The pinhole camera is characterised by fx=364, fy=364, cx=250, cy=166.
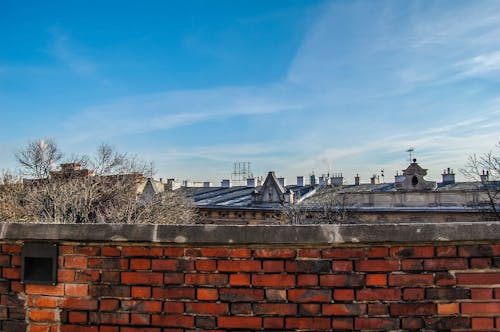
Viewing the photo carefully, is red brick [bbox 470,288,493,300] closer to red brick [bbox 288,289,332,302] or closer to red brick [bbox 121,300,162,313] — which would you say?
red brick [bbox 288,289,332,302]

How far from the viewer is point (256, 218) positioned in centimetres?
3316

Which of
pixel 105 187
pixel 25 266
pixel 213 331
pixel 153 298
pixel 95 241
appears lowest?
pixel 213 331

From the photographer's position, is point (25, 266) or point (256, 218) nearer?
point (25, 266)

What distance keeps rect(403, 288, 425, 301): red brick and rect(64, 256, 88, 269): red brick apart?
245 centimetres

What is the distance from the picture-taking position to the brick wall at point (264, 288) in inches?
104

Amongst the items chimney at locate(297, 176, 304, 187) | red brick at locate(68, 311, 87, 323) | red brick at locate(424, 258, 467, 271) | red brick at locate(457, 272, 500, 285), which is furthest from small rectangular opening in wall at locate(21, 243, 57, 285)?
chimney at locate(297, 176, 304, 187)

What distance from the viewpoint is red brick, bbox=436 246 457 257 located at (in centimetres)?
264

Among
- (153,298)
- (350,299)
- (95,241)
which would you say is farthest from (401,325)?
(95,241)

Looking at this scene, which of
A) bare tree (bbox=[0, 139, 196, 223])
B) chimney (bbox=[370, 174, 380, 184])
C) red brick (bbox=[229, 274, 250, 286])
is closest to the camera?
red brick (bbox=[229, 274, 250, 286])

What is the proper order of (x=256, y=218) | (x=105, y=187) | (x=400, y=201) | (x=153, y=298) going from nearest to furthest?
1. (x=153, y=298)
2. (x=105, y=187)
3. (x=400, y=201)
4. (x=256, y=218)

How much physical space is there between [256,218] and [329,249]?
3073cm

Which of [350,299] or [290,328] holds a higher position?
[350,299]

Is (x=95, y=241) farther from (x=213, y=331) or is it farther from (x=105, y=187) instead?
(x=105, y=187)

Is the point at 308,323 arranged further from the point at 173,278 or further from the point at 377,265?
the point at 173,278
